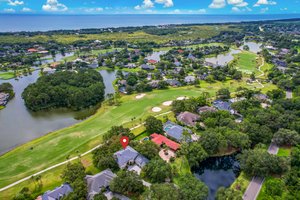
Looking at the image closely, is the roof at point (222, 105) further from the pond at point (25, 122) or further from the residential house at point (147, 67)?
the residential house at point (147, 67)

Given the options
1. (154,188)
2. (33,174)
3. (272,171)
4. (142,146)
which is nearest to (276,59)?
(272,171)

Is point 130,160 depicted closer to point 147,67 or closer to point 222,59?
point 147,67

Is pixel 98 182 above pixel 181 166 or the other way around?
above

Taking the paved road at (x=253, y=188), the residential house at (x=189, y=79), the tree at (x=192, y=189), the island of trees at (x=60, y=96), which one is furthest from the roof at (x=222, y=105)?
the island of trees at (x=60, y=96)

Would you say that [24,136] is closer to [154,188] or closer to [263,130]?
[154,188]

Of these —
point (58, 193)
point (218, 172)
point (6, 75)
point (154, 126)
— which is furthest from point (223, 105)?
point (6, 75)

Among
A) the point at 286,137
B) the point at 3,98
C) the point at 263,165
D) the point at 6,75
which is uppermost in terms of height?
the point at 6,75

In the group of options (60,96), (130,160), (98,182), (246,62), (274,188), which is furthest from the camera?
(246,62)
